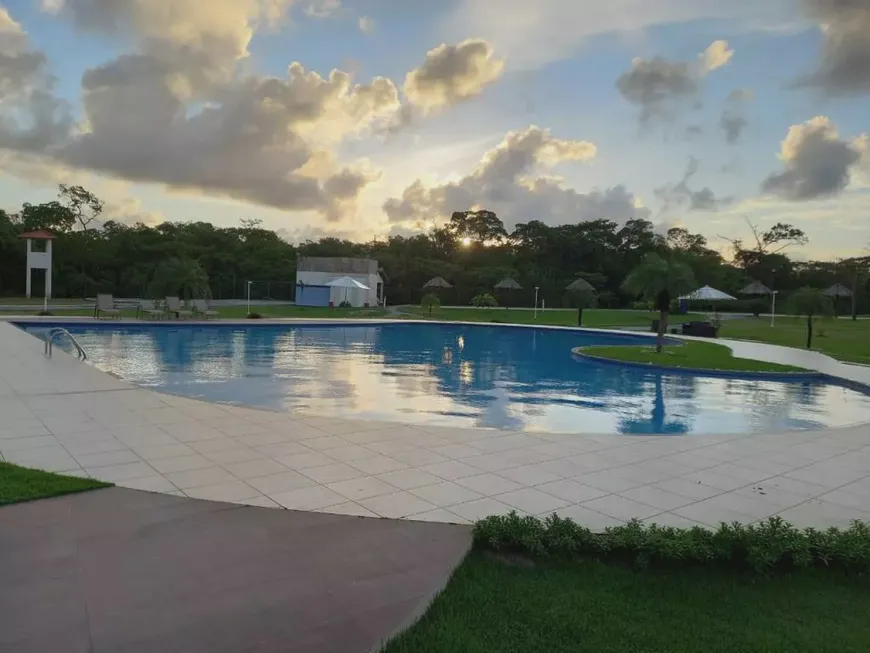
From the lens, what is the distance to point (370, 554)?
309 cm

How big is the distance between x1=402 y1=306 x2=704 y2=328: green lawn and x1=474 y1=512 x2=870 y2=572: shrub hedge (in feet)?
76.3

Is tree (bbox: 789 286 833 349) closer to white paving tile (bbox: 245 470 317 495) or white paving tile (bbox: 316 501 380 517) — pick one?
white paving tile (bbox: 245 470 317 495)

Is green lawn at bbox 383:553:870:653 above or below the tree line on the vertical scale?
below

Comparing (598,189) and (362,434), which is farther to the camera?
(598,189)

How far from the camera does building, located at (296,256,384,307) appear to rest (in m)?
34.2

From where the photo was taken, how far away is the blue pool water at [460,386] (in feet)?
26.7

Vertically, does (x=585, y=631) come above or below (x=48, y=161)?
below

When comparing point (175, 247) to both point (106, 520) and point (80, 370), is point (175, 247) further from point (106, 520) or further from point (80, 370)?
point (106, 520)

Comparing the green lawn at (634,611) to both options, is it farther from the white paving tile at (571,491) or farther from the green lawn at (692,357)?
the green lawn at (692,357)

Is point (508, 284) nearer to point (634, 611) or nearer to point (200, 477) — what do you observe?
point (200, 477)

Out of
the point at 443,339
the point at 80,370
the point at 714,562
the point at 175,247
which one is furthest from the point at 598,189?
the point at 714,562

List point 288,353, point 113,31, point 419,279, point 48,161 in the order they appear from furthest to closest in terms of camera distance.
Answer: point 419,279 → point 48,161 → point 288,353 → point 113,31

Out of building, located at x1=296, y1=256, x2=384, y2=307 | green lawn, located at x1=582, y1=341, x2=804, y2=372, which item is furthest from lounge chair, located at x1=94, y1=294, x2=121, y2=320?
green lawn, located at x1=582, y1=341, x2=804, y2=372

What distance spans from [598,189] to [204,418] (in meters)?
29.0
